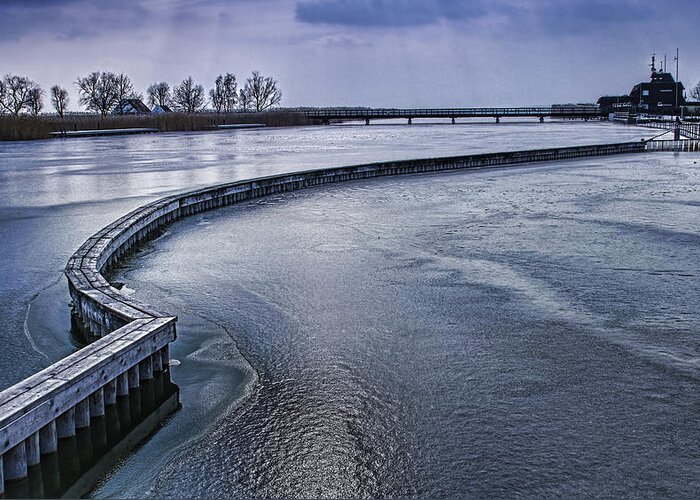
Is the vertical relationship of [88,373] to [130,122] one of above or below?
below

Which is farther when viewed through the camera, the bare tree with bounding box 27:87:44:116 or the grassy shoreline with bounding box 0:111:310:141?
the bare tree with bounding box 27:87:44:116

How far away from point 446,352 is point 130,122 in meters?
71.7

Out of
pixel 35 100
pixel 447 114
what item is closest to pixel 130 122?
pixel 447 114

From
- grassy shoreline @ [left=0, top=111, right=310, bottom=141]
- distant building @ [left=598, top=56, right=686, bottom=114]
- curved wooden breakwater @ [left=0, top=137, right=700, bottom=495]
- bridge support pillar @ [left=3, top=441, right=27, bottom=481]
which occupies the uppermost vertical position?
distant building @ [left=598, top=56, right=686, bottom=114]

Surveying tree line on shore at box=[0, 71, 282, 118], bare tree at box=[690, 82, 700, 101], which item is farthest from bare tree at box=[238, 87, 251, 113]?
bare tree at box=[690, 82, 700, 101]

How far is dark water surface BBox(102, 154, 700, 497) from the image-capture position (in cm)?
521

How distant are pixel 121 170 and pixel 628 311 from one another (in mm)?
22719

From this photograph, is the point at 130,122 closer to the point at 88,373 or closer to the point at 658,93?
the point at 88,373

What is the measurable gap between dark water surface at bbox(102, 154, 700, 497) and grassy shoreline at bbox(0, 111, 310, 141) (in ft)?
145

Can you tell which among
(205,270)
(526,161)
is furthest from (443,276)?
(526,161)

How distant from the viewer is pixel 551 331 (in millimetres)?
8164

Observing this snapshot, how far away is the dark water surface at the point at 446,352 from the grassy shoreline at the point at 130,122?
44.3m

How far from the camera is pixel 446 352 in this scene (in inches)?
298

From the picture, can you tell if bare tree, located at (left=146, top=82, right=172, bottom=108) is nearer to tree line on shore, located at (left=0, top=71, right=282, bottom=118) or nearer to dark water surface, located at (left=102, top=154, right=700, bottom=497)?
tree line on shore, located at (left=0, top=71, right=282, bottom=118)
